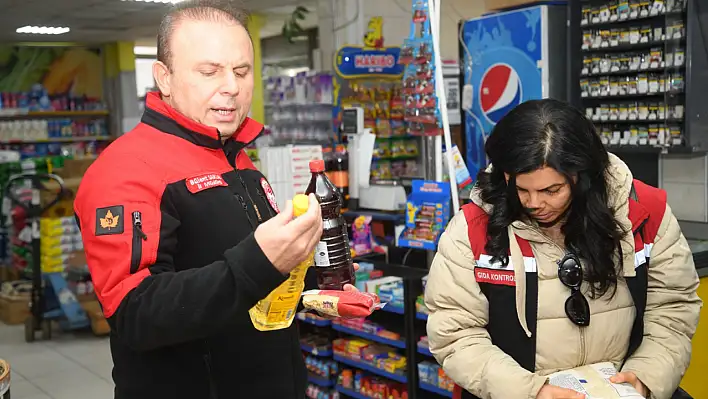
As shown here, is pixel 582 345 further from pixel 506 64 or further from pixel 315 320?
pixel 506 64

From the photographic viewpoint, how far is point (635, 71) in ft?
14.5

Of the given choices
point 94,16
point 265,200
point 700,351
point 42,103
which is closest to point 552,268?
point 265,200

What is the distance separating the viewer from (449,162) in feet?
11.9

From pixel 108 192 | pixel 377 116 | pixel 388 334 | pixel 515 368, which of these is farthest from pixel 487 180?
pixel 377 116

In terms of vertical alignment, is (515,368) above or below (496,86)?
below

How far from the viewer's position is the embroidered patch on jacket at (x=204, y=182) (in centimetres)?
→ 162

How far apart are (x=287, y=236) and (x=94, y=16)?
11.1m

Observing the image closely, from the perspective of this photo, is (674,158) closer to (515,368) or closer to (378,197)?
(378,197)

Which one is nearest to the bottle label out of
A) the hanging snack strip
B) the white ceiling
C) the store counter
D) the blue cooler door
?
the hanging snack strip

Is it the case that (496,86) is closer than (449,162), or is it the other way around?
(449,162)

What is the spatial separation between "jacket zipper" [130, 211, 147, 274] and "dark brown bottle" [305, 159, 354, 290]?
45 cm

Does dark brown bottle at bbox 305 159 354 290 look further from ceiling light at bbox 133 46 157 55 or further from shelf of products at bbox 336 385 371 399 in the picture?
ceiling light at bbox 133 46 157 55

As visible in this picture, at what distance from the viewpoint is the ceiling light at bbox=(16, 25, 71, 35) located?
12.4 metres

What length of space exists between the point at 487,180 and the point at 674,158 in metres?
2.66
